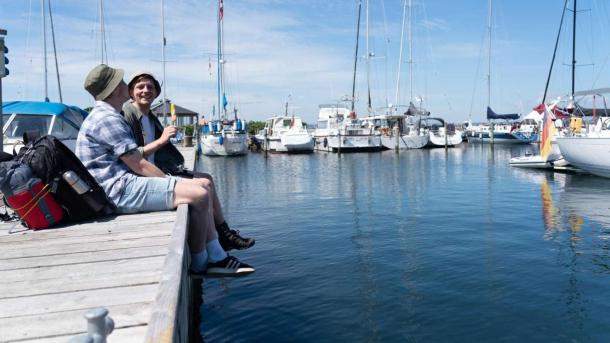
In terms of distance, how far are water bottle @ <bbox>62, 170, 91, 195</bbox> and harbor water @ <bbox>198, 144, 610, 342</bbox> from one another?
93.6 inches

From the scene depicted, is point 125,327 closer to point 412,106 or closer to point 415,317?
point 415,317

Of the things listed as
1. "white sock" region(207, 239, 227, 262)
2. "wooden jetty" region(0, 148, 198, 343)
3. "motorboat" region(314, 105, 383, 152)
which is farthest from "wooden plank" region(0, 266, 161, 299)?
"motorboat" region(314, 105, 383, 152)

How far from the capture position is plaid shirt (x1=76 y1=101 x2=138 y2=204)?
4461mm

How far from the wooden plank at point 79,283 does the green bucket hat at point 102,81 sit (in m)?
1.93

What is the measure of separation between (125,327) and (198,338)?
3.58 meters

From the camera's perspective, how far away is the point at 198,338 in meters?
5.85

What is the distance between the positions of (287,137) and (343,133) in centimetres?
487

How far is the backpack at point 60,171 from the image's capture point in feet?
13.8

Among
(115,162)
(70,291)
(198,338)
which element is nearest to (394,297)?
(198,338)

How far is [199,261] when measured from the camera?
4.46 meters

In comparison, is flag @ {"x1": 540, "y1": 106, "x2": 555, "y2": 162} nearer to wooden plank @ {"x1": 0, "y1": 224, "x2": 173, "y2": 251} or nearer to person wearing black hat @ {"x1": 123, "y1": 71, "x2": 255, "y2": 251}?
person wearing black hat @ {"x1": 123, "y1": 71, "x2": 255, "y2": 251}

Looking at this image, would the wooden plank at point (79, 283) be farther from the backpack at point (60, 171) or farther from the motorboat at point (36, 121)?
the motorboat at point (36, 121)

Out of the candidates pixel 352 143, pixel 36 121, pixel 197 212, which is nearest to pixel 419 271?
pixel 197 212

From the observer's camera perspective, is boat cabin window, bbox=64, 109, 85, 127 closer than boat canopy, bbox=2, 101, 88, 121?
No
